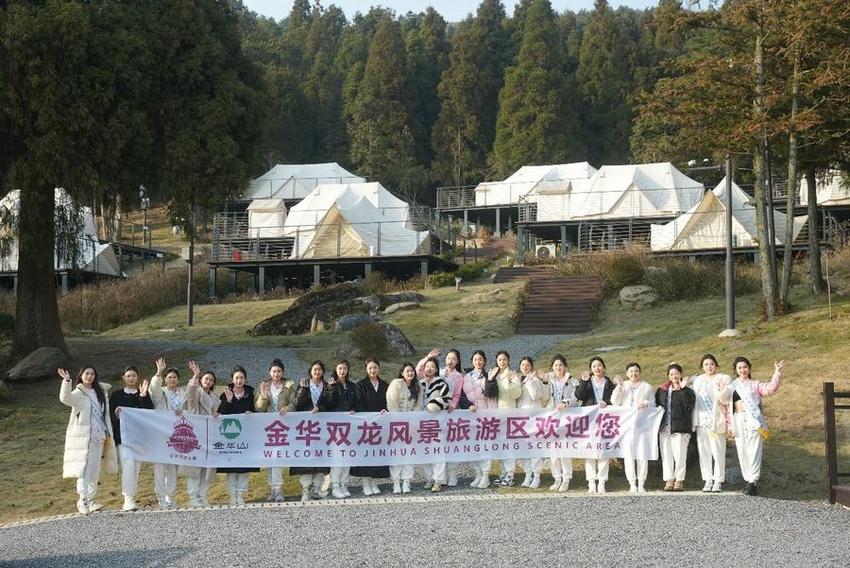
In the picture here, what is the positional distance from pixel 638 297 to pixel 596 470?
18974 mm

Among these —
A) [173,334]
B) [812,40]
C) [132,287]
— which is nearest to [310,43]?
[132,287]

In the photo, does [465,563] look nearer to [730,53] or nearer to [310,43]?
[730,53]

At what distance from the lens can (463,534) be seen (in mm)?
9336

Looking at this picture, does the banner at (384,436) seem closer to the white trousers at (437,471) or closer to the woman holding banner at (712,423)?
the white trousers at (437,471)

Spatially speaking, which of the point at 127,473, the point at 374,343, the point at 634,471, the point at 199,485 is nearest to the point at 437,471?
the point at 634,471

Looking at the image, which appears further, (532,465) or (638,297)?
(638,297)

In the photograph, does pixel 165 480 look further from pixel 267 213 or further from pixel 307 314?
pixel 267 213

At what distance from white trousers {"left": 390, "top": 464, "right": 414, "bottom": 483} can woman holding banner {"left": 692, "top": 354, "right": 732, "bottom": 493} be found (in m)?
3.26

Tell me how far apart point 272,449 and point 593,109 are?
64.5 metres

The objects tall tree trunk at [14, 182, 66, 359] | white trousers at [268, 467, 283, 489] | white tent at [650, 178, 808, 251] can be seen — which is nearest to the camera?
white trousers at [268, 467, 283, 489]

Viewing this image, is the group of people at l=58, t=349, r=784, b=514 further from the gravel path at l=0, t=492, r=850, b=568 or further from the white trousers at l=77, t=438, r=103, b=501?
the gravel path at l=0, t=492, r=850, b=568

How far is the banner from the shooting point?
11.8m

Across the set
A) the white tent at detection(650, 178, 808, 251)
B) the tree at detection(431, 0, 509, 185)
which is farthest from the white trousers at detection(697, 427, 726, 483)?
the tree at detection(431, 0, 509, 185)

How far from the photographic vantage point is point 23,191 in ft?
64.3
